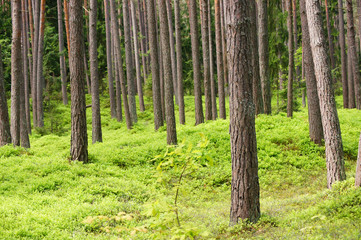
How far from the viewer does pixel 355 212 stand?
5234 mm

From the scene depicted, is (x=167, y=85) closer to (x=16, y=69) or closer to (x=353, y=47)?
(x=16, y=69)

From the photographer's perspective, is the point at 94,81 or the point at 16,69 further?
the point at 94,81

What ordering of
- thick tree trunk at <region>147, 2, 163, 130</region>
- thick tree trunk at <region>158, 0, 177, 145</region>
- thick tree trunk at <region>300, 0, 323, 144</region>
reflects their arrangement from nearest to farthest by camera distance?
1. thick tree trunk at <region>300, 0, 323, 144</region>
2. thick tree trunk at <region>158, 0, 177, 145</region>
3. thick tree trunk at <region>147, 2, 163, 130</region>

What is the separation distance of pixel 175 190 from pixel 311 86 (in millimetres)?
8786

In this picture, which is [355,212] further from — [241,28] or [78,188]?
[78,188]

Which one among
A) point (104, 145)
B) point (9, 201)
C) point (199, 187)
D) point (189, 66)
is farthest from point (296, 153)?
point (189, 66)

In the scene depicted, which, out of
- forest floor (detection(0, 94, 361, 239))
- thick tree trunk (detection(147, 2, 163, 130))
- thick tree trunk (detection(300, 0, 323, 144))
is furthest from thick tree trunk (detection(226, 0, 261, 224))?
thick tree trunk (detection(147, 2, 163, 130))

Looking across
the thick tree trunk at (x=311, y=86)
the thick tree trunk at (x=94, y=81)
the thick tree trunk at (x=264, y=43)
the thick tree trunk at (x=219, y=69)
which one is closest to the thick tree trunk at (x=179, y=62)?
the thick tree trunk at (x=219, y=69)

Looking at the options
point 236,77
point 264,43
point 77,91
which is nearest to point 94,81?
point 77,91

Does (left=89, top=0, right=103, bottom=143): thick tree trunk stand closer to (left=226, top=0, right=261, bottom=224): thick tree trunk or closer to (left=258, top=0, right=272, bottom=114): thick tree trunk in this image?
(left=258, top=0, right=272, bottom=114): thick tree trunk

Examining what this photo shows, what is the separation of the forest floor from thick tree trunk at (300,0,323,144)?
484 mm

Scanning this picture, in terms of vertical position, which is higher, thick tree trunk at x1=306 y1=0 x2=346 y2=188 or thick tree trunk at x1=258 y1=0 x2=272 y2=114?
thick tree trunk at x1=258 y1=0 x2=272 y2=114

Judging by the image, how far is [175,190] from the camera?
546 cm

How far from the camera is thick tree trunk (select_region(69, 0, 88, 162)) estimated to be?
10555mm
